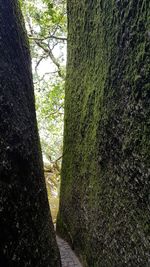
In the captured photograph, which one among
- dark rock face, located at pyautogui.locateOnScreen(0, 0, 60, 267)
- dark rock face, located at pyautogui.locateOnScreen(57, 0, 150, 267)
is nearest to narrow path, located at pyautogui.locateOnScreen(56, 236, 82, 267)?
dark rock face, located at pyautogui.locateOnScreen(57, 0, 150, 267)

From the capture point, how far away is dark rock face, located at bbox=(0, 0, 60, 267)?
6.77ft

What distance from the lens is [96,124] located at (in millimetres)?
3854

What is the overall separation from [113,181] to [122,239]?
0.67 meters

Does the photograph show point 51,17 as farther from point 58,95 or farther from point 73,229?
point 73,229

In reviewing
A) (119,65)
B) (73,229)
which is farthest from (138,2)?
(73,229)

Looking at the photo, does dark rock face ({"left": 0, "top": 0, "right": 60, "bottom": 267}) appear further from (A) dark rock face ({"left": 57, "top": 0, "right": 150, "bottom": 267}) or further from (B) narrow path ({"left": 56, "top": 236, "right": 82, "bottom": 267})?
(B) narrow path ({"left": 56, "top": 236, "right": 82, "bottom": 267})

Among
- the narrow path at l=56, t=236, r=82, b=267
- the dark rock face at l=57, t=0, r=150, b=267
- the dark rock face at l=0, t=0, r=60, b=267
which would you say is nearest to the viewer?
the dark rock face at l=0, t=0, r=60, b=267

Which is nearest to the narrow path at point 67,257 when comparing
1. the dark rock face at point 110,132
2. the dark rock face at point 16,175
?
the dark rock face at point 110,132

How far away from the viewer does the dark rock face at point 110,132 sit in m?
2.41

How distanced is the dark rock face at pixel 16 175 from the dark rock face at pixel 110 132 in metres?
0.90

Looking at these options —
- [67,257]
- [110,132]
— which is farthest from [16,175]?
[67,257]

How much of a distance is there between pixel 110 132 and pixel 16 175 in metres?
1.38

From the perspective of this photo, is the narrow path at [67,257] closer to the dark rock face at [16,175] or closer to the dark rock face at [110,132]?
the dark rock face at [110,132]

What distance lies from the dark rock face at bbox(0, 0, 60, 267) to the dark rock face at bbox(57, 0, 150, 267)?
2.94 feet
